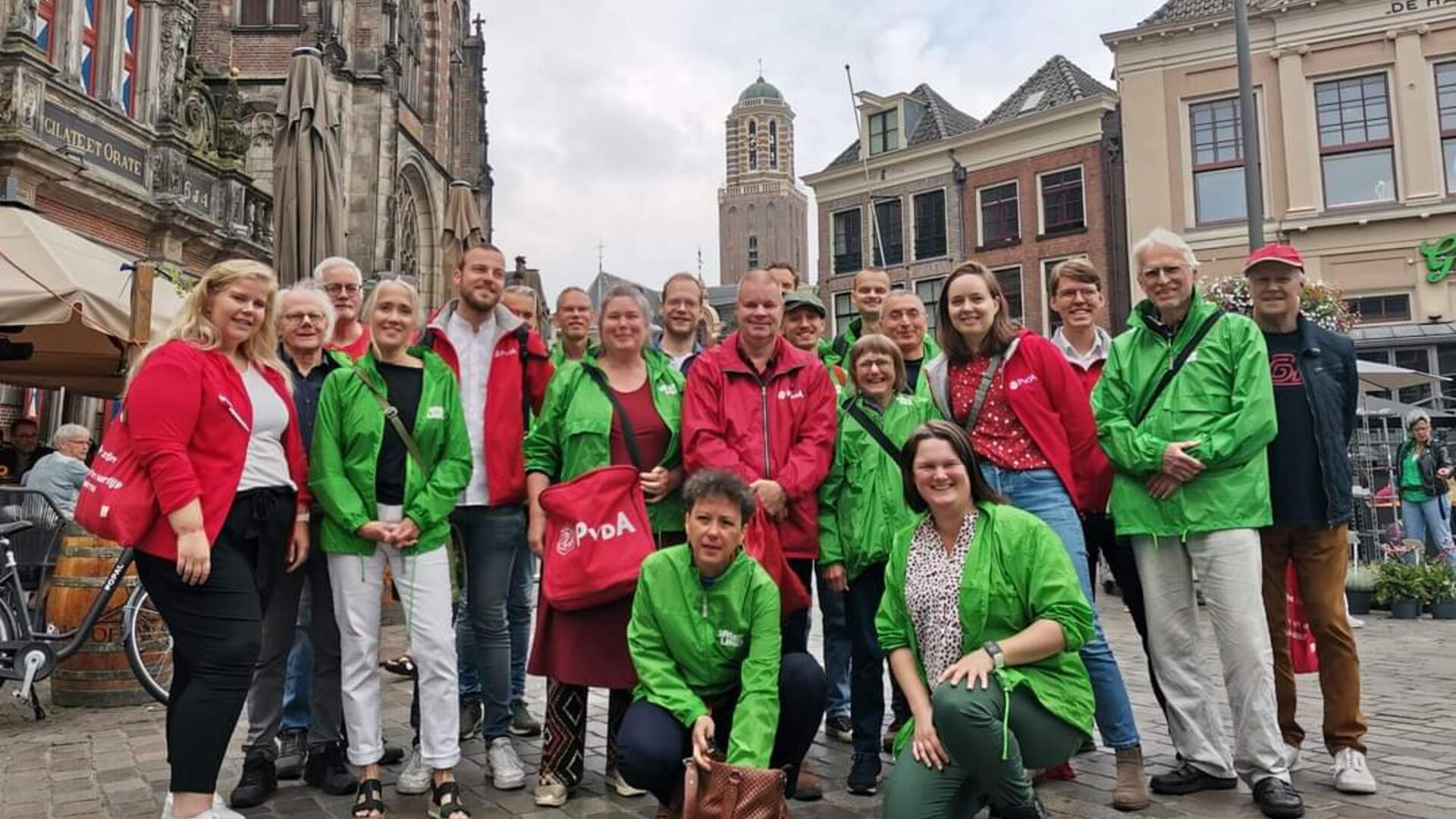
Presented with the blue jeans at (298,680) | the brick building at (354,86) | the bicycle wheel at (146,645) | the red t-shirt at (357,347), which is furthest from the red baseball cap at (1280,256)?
the brick building at (354,86)

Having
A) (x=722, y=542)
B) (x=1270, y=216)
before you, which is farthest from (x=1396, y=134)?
(x=722, y=542)

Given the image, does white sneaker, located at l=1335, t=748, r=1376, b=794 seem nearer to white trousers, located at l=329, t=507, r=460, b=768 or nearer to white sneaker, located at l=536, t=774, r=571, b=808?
white sneaker, located at l=536, t=774, r=571, b=808

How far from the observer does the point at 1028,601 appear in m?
Answer: 3.12

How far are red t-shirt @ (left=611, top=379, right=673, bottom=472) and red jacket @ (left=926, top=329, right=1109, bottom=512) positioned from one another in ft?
4.78

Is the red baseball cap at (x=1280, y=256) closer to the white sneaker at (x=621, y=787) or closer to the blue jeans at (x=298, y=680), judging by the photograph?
the white sneaker at (x=621, y=787)

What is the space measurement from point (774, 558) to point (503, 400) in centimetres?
144

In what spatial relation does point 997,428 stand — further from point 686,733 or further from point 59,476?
point 59,476

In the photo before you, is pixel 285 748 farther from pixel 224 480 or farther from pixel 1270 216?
pixel 1270 216

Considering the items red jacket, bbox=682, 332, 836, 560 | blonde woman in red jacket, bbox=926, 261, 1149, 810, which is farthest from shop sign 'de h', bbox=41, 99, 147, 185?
blonde woman in red jacket, bbox=926, 261, 1149, 810

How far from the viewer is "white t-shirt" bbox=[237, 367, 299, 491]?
3.48 metres

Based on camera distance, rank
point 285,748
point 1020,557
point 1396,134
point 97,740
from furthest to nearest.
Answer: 1. point 1396,134
2. point 97,740
3. point 285,748
4. point 1020,557

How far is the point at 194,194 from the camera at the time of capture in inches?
642

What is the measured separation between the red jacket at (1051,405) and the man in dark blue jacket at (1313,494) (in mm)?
774

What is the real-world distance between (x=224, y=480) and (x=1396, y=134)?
Result: 2243 cm
